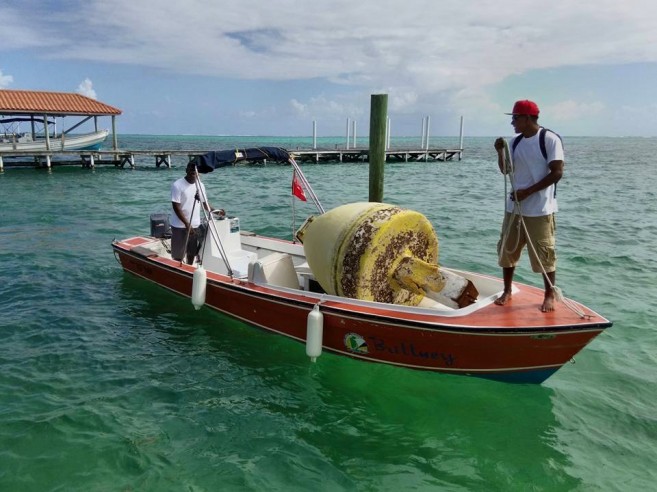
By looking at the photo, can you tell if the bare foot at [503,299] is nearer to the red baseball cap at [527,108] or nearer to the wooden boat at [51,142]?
the red baseball cap at [527,108]

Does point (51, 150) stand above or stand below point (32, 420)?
above

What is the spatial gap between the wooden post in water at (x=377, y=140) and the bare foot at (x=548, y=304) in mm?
5688

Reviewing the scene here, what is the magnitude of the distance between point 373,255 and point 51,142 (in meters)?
36.0

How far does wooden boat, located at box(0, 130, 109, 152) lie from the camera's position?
32.8 m

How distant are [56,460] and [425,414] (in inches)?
149

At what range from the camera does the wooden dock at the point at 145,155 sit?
32.9 meters

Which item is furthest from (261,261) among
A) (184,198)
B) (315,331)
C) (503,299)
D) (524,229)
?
(524,229)

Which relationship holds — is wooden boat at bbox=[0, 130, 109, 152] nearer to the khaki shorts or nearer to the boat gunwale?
the boat gunwale

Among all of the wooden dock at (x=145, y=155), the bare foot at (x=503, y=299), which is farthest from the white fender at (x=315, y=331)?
the wooden dock at (x=145, y=155)

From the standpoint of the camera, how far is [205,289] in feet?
25.5

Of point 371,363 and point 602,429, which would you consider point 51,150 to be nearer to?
point 371,363

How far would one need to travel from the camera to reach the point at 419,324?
223 inches

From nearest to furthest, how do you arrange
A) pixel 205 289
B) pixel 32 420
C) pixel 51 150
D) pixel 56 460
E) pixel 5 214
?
pixel 56 460
pixel 32 420
pixel 205 289
pixel 5 214
pixel 51 150

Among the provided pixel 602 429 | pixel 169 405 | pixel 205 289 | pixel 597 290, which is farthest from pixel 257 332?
pixel 597 290
